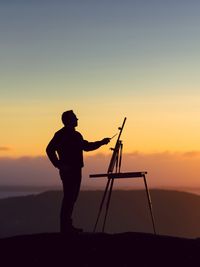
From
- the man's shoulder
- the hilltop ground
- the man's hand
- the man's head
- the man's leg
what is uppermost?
the man's head

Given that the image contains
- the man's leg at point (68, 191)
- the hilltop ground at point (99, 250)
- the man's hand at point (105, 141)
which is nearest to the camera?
the hilltop ground at point (99, 250)

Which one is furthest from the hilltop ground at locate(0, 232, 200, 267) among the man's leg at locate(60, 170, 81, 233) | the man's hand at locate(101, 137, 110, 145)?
the man's hand at locate(101, 137, 110, 145)

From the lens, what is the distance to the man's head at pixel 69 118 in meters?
17.5

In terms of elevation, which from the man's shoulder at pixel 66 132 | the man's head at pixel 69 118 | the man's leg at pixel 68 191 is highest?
the man's head at pixel 69 118

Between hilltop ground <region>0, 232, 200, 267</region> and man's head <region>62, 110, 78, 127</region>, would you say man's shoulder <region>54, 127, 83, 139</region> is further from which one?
hilltop ground <region>0, 232, 200, 267</region>

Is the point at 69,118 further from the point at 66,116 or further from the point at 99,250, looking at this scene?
the point at 99,250

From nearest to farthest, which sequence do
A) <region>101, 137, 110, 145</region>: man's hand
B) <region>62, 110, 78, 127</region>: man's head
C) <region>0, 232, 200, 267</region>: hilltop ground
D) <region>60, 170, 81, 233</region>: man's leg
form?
<region>0, 232, 200, 267</region>: hilltop ground, <region>60, 170, 81, 233</region>: man's leg, <region>62, 110, 78, 127</region>: man's head, <region>101, 137, 110, 145</region>: man's hand

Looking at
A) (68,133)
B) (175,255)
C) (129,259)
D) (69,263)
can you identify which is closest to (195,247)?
(175,255)

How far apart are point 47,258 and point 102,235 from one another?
238 cm

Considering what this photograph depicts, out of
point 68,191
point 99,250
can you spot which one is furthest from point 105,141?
point 99,250

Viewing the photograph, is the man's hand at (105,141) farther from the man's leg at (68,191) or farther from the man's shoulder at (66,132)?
the man's leg at (68,191)

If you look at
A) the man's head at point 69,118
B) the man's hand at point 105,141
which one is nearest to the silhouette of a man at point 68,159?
the man's head at point 69,118

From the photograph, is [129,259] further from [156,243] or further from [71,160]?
[71,160]

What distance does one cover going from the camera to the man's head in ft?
57.4
